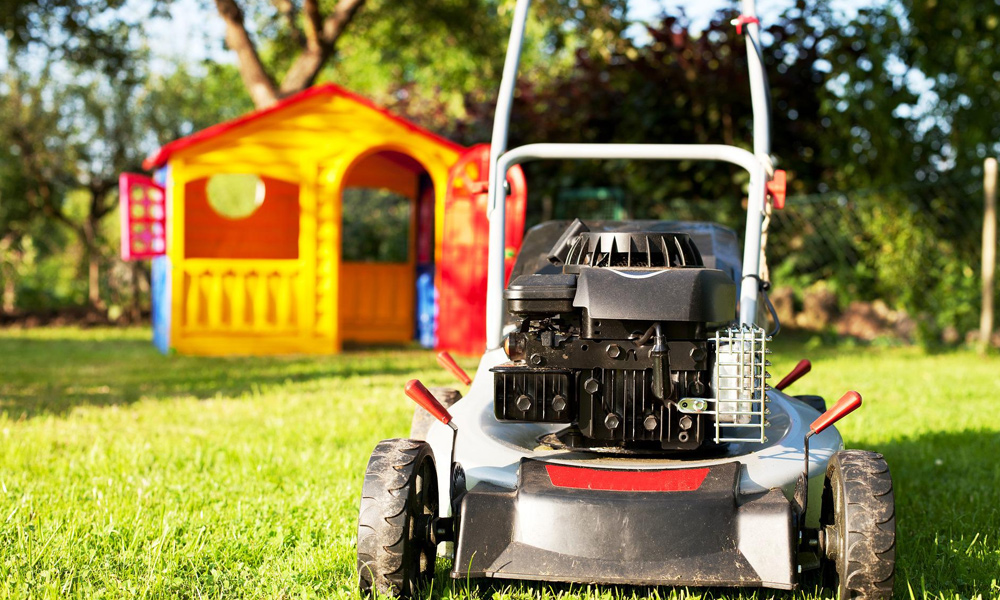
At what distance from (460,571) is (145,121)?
16846 mm

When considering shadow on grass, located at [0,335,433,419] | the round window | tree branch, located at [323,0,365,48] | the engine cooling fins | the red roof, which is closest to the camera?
the engine cooling fins

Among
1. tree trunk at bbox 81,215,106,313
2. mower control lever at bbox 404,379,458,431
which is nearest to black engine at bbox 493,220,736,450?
mower control lever at bbox 404,379,458,431

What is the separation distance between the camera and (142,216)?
385 inches

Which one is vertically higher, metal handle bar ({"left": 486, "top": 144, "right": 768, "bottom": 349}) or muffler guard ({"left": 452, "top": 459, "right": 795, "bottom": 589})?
metal handle bar ({"left": 486, "top": 144, "right": 768, "bottom": 349})

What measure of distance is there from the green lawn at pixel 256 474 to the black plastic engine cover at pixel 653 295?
2.31 ft

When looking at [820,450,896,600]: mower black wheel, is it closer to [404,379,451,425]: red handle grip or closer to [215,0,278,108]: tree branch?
[404,379,451,425]: red handle grip

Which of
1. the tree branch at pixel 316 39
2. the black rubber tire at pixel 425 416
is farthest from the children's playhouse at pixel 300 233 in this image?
the black rubber tire at pixel 425 416

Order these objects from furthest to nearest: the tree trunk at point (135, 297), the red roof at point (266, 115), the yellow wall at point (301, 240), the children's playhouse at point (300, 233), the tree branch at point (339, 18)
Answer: the tree trunk at point (135, 297) → the tree branch at point (339, 18) → the yellow wall at point (301, 240) → the red roof at point (266, 115) → the children's playhouse at point (300, 233)

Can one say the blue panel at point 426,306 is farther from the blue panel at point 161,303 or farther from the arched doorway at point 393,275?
the blue panel at point 161,303

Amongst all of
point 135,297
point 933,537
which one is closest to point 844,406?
point 933,537

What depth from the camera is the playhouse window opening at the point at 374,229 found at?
1362 cm

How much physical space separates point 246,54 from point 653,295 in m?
10.9

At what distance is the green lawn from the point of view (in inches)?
104

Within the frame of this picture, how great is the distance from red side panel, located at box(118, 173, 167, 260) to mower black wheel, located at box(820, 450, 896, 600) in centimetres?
842
